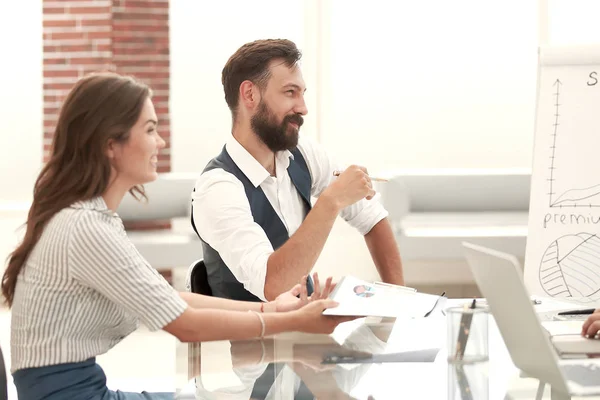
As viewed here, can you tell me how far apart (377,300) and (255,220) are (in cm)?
73

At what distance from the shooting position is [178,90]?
6.40 m

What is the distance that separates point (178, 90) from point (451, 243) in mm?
2332

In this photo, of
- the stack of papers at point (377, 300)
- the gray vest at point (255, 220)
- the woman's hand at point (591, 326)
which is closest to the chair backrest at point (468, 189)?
the gray vest at point (255, 220)

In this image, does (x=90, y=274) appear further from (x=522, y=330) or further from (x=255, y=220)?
(x=255, y=220)

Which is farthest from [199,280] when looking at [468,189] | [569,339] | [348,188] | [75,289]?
[468,189]

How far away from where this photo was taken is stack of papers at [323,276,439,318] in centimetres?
186

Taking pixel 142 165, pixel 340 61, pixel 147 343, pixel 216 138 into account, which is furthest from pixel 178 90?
pixel 142 165

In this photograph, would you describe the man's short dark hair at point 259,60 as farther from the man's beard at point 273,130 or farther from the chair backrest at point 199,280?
the chair backrest at point 199,280

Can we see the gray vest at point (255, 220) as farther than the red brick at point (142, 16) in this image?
No

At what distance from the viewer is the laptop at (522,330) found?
1.38 meters

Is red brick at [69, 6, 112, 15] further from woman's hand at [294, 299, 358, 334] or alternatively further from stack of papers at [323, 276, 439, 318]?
woman's hand at [294, 299, 358, 334]

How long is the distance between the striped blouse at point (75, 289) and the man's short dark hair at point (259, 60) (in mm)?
1073

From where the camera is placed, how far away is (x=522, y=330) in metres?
1.46

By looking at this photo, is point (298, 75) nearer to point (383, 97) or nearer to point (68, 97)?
point (68, 97)
